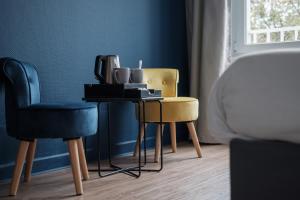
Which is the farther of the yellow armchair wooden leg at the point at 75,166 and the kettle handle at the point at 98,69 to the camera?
the kettle handle at the point at 98,69

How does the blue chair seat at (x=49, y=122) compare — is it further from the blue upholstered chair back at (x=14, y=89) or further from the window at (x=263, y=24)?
the window at (x=263, y=24)

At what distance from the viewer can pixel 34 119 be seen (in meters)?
2.00

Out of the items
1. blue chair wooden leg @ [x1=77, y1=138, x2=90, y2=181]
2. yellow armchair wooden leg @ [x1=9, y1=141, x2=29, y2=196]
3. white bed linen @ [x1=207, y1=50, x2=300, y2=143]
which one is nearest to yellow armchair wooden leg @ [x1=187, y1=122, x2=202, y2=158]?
blue chair wooden leg @ [x1=77, y1=138, x2=90, y2=181]

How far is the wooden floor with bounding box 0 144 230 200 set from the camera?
6.66 feet

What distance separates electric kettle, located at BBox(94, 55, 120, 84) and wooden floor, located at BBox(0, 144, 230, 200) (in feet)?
1.89

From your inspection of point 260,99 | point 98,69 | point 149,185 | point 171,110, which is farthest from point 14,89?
point 260,99

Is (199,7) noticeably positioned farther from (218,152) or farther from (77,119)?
(77,119)

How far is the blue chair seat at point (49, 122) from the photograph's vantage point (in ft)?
6.56

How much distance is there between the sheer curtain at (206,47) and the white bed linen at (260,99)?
2099 millimetres

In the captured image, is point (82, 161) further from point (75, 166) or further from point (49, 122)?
point (49, 122)

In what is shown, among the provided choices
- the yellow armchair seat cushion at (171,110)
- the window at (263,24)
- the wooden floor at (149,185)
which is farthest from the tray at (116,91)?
the window at (263,24)

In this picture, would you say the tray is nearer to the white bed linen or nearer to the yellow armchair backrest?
the yellow armchair backrest

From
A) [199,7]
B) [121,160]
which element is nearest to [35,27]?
[121,160]

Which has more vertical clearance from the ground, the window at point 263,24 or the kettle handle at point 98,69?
the window at point 263,24
